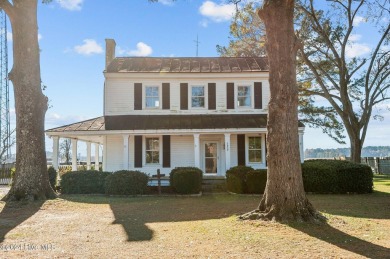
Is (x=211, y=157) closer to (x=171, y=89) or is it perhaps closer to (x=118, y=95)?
(x=171, y=89)

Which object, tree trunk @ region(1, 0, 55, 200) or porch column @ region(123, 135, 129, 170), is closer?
tree trunk @ region(1, 0, 55, 200)

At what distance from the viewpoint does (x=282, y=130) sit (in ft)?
28.9

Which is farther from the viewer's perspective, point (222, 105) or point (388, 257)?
point (222, 105)

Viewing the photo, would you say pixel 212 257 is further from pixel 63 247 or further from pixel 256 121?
pixel 256 121

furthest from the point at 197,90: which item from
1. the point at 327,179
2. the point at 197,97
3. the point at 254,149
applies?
the point at 327,179

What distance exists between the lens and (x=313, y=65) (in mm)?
26938

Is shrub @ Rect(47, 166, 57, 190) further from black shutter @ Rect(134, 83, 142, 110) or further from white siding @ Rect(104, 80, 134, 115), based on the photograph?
black shutter @ Rect(134, 83, 142, 110)

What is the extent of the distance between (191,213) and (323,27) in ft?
62.9

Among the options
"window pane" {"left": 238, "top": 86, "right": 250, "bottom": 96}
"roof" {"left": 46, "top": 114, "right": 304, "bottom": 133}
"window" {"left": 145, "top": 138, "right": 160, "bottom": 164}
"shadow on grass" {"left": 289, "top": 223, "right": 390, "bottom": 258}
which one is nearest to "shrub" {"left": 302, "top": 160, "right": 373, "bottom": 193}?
"roof" {"left": 46, "top": 114, "right": 304, "bottom": 133}

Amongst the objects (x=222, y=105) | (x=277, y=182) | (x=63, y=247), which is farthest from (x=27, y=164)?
(x=222, y=105)

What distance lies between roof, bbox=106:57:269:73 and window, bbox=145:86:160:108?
39.4 inches

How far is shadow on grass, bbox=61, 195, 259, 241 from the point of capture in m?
8.57

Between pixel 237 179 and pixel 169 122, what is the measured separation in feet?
17.5

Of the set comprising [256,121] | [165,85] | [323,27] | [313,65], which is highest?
[323,27]
